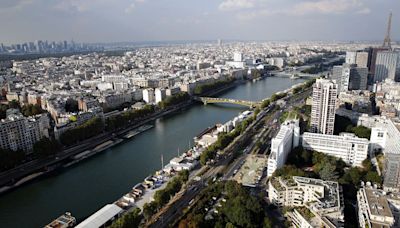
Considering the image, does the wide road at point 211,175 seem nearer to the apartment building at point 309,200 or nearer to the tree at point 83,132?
the apartment building at point 309,200

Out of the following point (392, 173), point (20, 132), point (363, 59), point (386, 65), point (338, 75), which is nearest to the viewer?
point (392, 173)

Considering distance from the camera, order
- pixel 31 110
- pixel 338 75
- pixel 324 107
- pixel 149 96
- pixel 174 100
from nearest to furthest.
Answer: pixel 324 107
pixel 31 110
pixel 174 100
pixel 149 96
pixel 338 75

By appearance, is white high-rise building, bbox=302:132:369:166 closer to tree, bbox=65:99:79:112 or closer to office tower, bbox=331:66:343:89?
office tower, bbox=331:66:343:89

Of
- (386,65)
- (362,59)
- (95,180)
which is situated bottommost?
(95,180)

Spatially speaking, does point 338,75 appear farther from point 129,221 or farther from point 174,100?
point 129,221

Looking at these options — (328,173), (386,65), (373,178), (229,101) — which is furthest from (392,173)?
(386,65)

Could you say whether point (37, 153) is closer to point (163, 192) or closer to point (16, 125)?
point (16, 125)

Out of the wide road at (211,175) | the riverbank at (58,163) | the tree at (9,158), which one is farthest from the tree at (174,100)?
the tree at (9,158)

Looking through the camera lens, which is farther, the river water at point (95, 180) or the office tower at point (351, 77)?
the office tower at point (351, 77)
